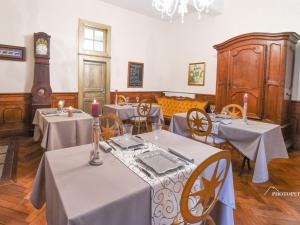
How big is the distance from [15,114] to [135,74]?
11.0ft

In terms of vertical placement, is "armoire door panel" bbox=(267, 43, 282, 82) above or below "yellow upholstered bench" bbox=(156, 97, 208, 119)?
above

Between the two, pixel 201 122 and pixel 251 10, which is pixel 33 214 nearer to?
pixel 201 122

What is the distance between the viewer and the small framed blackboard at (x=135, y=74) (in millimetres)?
6328

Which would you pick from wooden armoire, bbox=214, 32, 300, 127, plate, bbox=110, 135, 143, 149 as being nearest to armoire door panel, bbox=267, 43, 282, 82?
wooden armoire, bbox=214, 32, 300, 127

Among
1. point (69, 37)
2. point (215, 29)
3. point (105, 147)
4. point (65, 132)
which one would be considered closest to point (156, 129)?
point (105, 147)

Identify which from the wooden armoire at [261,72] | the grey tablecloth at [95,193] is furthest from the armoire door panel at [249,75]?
the grey tablecloth at [95,193]

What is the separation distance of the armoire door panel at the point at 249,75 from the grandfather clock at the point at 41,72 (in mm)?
3992

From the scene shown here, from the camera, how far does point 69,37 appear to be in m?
5.10

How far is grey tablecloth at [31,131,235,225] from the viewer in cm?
90

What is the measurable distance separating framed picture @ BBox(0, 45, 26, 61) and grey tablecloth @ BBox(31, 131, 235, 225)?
154 inches

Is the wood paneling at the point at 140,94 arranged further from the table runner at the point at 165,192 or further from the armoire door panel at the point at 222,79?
the table runner at the point at 165,192

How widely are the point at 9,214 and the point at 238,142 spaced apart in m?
2.56

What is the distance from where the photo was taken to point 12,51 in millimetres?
4402

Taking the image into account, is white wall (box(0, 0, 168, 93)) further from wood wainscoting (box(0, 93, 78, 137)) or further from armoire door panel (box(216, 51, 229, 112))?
armoire door panel (box(216, 51, 229, 112))
